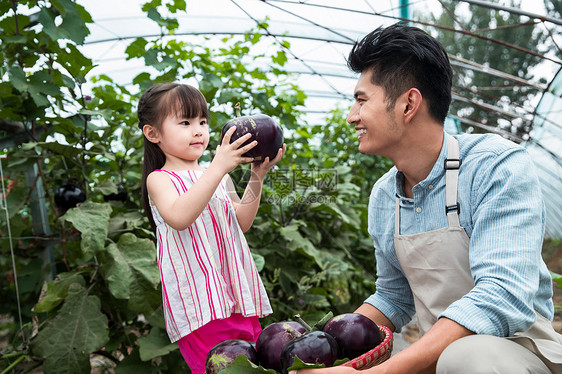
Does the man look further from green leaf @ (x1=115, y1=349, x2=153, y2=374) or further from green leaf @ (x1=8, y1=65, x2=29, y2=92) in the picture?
green leaf @ (x1=8, y1=65, x2=29, y2=92)

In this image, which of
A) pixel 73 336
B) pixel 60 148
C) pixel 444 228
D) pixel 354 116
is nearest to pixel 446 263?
pixel 444 228

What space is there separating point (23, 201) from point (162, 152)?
113cm

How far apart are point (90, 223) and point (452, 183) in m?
1.49

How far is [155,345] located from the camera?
224 cm

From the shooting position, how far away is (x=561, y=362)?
126 cm

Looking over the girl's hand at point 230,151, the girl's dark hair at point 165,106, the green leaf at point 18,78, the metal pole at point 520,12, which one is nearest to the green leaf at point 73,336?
the girl's dark hair at point 165,106

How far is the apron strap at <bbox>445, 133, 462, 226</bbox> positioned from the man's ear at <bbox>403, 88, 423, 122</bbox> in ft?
0.53

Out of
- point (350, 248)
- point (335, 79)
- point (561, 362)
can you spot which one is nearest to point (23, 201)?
point (350, 248)

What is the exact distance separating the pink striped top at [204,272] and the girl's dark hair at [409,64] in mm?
724

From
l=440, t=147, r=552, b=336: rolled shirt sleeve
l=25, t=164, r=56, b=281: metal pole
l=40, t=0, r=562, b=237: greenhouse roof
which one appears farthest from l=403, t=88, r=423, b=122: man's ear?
l=40, t=0, r=562, b=237: greenhouse roof

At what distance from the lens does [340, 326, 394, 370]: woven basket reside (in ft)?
3.95

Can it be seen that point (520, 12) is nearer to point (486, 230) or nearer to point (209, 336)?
point (486, 230)

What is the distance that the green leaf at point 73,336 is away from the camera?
7.16ft

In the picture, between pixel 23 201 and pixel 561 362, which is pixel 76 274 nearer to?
pixel 23 201
